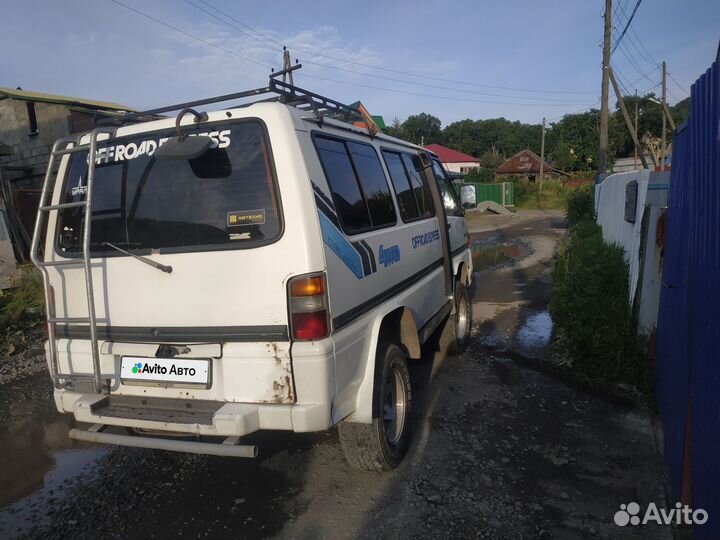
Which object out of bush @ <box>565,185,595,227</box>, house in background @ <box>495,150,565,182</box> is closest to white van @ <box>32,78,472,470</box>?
bush @ <box>565,185,595,227</box>

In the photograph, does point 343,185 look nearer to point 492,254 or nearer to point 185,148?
point 185,148

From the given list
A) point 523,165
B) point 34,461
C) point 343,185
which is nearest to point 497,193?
point 523,165

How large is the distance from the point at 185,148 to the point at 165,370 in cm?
122

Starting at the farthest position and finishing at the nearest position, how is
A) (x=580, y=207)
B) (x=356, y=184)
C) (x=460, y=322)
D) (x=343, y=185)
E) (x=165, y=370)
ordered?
1. (x=580, y=207)
2. (x=460, y=322)
3. (x=356, y=184)
4. (x=343, y=185)
5. (x=165, y=370)

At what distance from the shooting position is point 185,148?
2570 millimetres

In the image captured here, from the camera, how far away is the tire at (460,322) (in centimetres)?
572

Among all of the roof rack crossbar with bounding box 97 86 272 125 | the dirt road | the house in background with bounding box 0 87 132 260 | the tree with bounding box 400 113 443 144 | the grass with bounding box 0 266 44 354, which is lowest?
the dirt road

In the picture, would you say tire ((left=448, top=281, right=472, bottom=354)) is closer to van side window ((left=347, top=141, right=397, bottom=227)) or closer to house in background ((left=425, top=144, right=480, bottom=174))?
van side window ((left=347, top=141, right=397, bottom=227))

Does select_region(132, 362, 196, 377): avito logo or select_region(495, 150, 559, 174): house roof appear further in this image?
select_region(495, 150, 559, 174): house roof

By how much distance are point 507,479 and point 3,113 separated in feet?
61.5

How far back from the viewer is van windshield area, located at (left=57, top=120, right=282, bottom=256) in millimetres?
2662

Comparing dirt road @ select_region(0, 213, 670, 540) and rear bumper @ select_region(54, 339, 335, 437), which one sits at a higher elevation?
rear bumper @ select_region(54, 339, 335, 437)

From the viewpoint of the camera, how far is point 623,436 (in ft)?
12.4

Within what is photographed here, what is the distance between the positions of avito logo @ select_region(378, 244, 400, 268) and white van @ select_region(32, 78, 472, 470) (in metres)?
0.09
